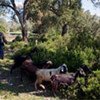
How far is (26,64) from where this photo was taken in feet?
39.7

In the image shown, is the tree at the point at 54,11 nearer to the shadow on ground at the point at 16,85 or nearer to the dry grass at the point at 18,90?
the shadow on ground at the point at 16,85


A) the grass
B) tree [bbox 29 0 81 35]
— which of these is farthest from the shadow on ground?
tree [bbox 29 0 81 35]

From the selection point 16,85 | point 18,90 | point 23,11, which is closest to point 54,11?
point 23,11

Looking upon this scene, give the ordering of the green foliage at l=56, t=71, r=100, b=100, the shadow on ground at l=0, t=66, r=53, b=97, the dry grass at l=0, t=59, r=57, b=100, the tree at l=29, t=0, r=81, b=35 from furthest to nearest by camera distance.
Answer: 1. the tree at l=29, t=0, r=81, b=35
2. the shadow on ground at l=0, t=66, r=53, b=97
3. the dry grass at l=0, t=59, r=57, b=100
4. the green foliage at l=56, t=71, r=100, b=100

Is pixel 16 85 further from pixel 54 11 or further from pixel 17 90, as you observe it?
pixel 54 11

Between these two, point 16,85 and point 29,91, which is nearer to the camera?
point 29,91

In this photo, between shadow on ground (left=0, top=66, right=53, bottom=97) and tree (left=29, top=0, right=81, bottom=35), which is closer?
shadow on ground (left=0, top=66, right=53, bottom=97)

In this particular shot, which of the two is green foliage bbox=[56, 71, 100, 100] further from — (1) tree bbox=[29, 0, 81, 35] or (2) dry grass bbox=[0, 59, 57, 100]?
(1) tree bbox=[29, 0, 81, 35]

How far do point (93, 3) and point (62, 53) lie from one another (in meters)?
16.9

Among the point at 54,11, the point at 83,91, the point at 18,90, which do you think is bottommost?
the point at 18,90

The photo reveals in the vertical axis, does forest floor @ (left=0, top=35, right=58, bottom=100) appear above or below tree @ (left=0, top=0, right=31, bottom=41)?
below

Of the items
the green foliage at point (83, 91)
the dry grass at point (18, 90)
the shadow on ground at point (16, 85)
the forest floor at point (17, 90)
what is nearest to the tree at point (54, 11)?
the shadow on ground at point (16, 85)

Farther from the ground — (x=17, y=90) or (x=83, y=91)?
(x=83, y=91)

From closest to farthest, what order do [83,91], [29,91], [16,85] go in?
[83,91], [29,91], [16,85]
